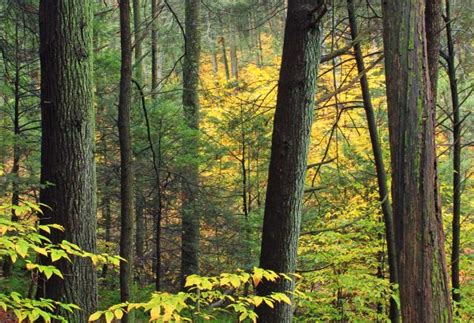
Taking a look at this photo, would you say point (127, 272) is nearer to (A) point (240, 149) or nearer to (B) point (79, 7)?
(B) point (79, 7)

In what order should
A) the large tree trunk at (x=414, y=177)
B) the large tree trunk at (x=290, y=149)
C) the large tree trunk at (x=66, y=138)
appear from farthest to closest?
1. the large tree trunk at (x=66, y=138)
2. the large tree trunk at (x=290, y=149)
3. the large tree trunk at (x=414, y=177)

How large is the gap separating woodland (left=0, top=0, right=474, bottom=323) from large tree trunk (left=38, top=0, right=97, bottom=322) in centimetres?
1

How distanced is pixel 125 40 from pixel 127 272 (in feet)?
10.5

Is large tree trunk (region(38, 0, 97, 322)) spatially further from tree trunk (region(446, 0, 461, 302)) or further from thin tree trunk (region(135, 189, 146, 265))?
tree trunk (region(446, 0, 461, 302))

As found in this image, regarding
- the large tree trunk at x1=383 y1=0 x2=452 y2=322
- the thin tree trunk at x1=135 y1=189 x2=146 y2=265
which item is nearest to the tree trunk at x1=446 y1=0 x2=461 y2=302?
the large tree trunk at x1=383 y1=0 x2=452 y2=322

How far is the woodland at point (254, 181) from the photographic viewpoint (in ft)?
8.15

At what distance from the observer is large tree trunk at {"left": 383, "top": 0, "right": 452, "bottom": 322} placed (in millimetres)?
2410

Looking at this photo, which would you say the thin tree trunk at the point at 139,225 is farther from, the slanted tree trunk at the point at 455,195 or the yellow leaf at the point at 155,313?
the yellow leaf at the point at 155,313

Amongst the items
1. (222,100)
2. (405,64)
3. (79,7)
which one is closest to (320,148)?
(222,100)

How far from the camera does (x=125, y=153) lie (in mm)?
6051

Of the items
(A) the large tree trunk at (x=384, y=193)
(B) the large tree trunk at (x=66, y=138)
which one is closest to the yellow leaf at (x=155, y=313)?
Result: (B) the large tree trunk at (x=66, y=138)

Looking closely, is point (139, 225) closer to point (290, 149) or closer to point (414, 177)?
point (290, 149)

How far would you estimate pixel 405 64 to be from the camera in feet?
8.14

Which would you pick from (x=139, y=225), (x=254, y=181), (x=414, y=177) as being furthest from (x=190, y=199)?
(x=414, y=177)
